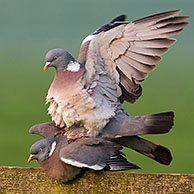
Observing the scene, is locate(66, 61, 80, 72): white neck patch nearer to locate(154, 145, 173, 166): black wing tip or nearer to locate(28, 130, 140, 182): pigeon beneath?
locate(28, 130, 140, 182): pigeon beneath

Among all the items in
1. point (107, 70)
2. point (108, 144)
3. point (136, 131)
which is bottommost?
point (136, 131)

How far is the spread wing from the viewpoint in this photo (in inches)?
134

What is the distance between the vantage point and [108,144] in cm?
271

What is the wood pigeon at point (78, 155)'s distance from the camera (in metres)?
2.49

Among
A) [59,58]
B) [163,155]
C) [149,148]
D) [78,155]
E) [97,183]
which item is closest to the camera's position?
[97,183]

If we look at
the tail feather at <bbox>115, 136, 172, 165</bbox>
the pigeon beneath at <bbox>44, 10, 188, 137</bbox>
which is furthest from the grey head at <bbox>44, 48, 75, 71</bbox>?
the tail feather at <bbox>115, 136, 172, 165</bbox>

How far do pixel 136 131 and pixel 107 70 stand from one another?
56 cm

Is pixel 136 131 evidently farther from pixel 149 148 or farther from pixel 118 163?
pixel 118 163

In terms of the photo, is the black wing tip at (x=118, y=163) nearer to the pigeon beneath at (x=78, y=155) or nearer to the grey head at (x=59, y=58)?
the pigeon beneath at (x=78, y=155)

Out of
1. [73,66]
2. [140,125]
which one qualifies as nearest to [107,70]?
[73,66]

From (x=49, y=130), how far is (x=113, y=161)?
0.70 m

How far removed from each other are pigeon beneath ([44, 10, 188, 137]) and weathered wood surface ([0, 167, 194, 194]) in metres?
0.98

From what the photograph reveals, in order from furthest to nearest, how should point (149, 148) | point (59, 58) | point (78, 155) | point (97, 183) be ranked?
point (59, 58) → point (149, 148) → point (78, 155) → point (97, 183)

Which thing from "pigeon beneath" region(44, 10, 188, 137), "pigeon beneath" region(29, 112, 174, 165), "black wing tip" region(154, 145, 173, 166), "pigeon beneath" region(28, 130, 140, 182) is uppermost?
"pigeon beneath" region(44, 10, 188, 137)
